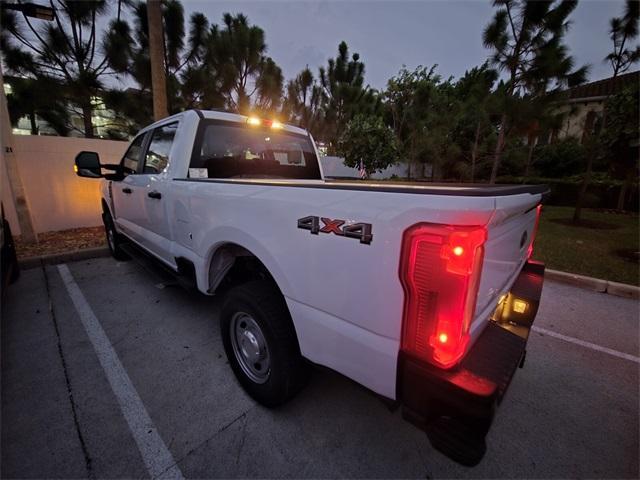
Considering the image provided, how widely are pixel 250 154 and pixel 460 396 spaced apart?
9.60 feet

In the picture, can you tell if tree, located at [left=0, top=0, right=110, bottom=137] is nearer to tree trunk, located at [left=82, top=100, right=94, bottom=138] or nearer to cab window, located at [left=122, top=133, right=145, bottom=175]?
tree trunk, located at [left=82, top=100, right=94, bottom=138]

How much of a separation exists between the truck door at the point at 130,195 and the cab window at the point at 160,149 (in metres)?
0.24

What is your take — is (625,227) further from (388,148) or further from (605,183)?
(388,148)

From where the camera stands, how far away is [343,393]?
2.14m

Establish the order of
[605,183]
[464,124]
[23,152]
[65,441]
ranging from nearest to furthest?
[65,441] → [23,152] → [605,183] → [464,124]

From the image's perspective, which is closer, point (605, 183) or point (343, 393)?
point (343, 393)

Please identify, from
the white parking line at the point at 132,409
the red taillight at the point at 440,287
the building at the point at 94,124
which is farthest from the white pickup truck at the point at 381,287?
the building at the point at 94,124

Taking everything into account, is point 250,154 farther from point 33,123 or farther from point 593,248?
point 33,123

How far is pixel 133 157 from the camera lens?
3896mm

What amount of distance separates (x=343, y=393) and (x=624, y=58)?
38.9 ft

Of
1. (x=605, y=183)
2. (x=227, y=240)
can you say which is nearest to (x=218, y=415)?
(x=227, y=240)

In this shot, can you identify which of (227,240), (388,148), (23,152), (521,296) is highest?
(388,148)

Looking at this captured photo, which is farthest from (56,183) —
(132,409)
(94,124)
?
(132,409)

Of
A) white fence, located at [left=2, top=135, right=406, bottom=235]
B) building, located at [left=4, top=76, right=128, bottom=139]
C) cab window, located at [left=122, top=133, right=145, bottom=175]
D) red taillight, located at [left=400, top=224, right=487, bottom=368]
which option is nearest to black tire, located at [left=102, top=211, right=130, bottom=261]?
cab window, located at [left=122, top=133, right=145, bottom=175]
